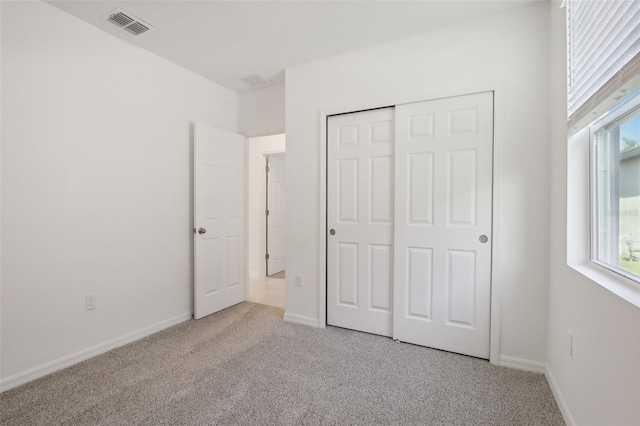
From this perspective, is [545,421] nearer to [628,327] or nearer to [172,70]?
[628,327]

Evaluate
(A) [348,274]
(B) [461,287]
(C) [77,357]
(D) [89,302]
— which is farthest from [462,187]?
(C) [77,357]

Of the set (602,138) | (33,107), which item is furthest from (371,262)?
(33,107)

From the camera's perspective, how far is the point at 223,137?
3.28 meters

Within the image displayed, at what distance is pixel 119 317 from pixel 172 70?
234 cm

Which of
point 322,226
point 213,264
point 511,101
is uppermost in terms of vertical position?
point 511,101

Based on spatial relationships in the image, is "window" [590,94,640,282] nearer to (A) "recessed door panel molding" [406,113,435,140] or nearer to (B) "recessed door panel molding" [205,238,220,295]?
(A) "recessed door panel molding" [406,113,435,140]

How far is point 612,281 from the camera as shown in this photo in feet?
3.98

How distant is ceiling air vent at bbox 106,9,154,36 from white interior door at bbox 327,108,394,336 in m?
1.66

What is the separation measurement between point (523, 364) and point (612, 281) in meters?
1.14

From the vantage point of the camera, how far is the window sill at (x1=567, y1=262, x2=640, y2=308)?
100 cm

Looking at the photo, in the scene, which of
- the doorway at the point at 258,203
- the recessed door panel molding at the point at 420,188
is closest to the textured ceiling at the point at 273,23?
the recessed door panel molding at the point at 420,188

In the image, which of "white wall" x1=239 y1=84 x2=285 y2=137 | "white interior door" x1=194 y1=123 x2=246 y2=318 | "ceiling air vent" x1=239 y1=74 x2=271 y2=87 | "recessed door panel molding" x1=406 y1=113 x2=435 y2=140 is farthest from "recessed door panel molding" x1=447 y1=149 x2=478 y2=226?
"white interior door" x1=194 y1=123 x2=246 y2=318

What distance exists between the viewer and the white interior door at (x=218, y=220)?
3006 mm

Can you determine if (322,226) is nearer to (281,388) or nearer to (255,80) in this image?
(281,388)
